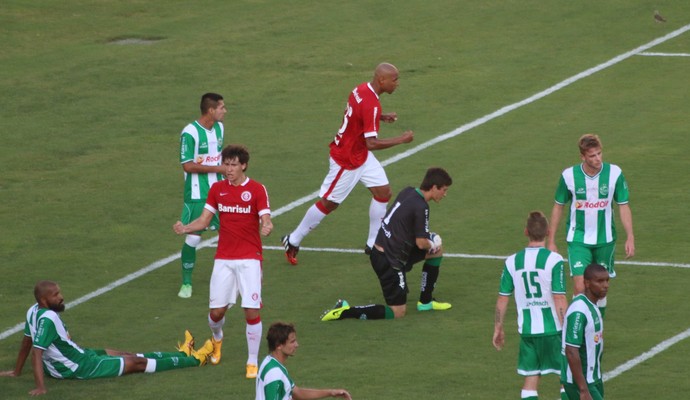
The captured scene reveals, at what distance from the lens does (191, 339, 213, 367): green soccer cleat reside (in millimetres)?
14188

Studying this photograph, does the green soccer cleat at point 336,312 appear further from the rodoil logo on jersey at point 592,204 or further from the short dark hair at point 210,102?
the rodoil logo on jersey at point 592,204

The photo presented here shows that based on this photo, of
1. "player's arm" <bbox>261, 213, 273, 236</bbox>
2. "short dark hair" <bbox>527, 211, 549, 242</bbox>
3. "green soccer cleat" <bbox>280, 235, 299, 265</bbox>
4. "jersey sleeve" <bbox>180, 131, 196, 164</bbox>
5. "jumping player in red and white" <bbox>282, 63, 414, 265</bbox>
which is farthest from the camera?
"green soccer cleat" <bbox>280, 235, 299, 265</bbox>

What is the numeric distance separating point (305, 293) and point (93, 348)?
2.90 metres

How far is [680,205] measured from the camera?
19.5 m

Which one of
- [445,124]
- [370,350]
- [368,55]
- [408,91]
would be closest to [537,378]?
[370,350]

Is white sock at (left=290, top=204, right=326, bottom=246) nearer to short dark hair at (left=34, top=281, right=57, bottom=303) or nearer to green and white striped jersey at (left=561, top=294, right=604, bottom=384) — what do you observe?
short dark hair at (left=34, top=281, right=57, bottom=303)

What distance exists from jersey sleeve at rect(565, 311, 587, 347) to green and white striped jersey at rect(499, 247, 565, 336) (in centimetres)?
111

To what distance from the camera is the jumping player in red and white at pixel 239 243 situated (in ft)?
44.8

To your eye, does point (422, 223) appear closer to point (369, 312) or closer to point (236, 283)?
point (369, 312)

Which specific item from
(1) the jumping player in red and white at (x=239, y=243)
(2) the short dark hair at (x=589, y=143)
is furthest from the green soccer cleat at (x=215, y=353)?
(2) the short dark hair at (x=589, y=143)

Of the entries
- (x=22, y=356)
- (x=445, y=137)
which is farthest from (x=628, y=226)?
(x=445, y=137)

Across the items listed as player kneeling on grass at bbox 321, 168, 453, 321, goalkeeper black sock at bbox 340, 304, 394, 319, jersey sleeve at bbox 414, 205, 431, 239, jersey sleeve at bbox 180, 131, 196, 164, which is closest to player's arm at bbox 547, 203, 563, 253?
player kneeling on grass at bbox 321, 168, 453, 321

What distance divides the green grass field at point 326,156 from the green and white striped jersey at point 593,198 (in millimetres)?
1163

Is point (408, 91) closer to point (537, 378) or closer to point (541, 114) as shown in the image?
point (541, 114)
